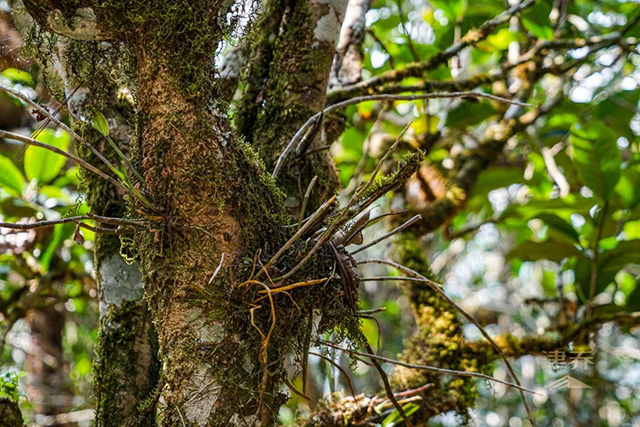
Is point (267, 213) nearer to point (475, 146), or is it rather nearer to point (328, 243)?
point (328, 243)

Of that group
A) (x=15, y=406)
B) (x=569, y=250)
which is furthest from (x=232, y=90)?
(x=569, y=250)

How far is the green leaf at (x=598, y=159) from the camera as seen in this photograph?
2.05 meters

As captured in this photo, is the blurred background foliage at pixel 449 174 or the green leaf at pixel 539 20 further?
the green leaf at pixel 539 20

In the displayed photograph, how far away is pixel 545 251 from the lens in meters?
2.15

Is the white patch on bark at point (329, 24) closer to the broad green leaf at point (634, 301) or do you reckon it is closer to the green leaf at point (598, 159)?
the green leaf at point (598, 159)

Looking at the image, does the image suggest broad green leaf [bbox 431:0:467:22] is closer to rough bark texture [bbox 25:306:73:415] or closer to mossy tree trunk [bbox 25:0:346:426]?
mossy tree trunk [bbox 25:0:346:426]

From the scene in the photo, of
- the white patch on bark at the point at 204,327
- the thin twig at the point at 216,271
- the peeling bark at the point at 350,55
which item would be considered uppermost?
the peeling bark at the point at 350,55

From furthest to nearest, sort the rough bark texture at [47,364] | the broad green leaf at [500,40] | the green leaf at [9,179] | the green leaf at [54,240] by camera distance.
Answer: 1. the rough bark texture at [47,364]
2. the broad green leaf at [500,40]
3. the green leaf at [9,179]
4. the green leaf at [54,240]

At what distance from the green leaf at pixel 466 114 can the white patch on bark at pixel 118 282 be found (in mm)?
1442

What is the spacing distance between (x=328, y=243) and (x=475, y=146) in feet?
4.98

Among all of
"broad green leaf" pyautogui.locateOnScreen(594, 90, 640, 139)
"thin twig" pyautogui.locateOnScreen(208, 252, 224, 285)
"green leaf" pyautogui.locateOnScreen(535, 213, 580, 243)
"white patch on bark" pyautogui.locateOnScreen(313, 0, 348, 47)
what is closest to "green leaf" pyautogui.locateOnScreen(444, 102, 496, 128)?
"green leaf" pyautogui.locateOnScreen(535, 213, 580, 243)

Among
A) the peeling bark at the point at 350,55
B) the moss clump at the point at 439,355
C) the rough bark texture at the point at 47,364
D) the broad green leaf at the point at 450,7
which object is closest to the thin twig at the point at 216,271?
the moss clump at the point at 439,355

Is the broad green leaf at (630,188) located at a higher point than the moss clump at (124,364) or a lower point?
higher

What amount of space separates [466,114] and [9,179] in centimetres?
175
